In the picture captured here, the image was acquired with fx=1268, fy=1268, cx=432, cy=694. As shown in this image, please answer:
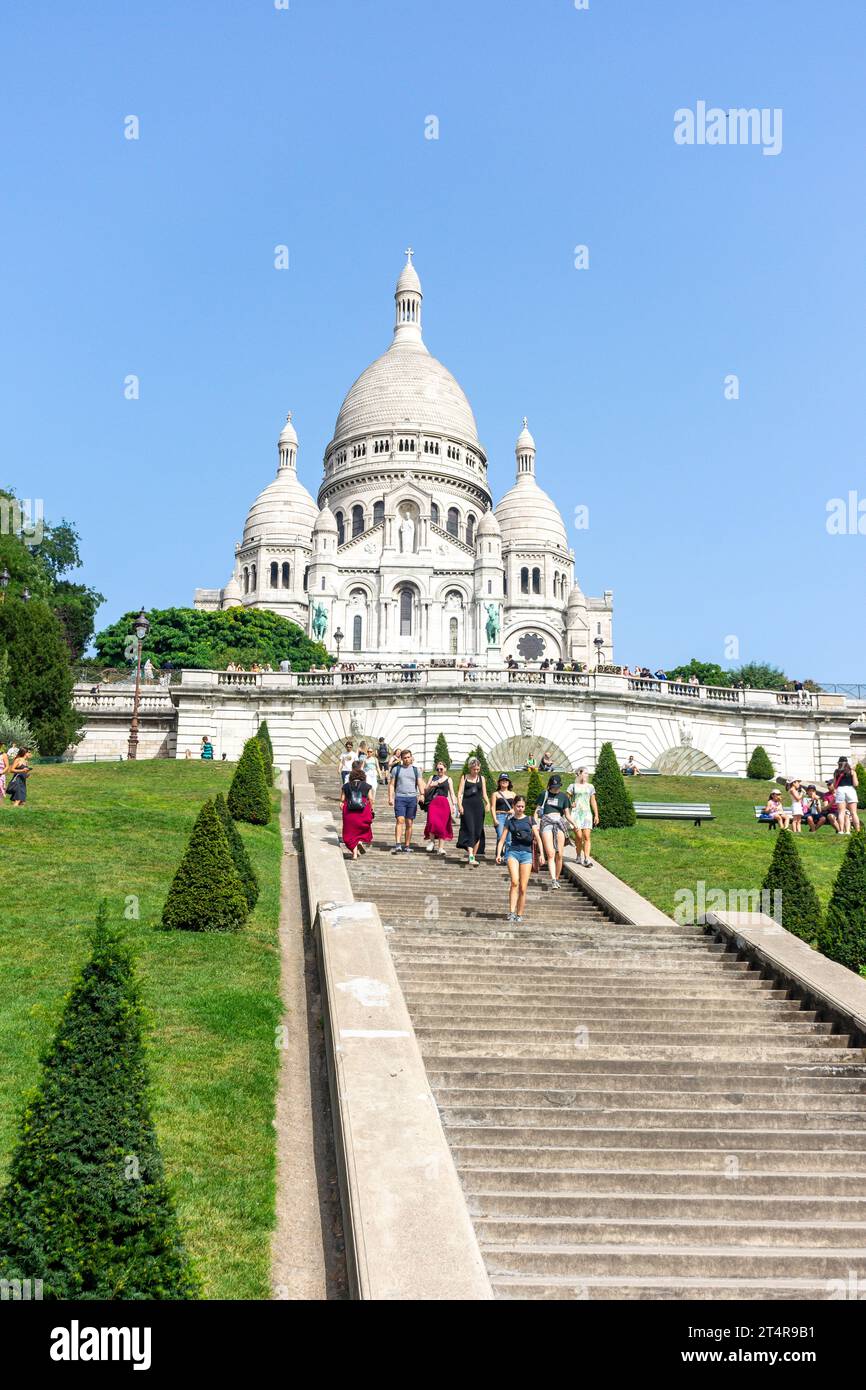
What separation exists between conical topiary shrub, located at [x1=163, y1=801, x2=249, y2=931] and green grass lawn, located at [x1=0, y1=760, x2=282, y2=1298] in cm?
23

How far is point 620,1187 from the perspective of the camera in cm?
802

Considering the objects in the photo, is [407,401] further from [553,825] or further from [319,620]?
[553,825]

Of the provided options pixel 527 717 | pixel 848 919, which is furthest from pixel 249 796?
pixel 527 717

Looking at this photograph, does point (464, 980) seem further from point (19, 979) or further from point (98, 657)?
point (98, 657)

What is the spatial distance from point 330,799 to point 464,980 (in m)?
14.9

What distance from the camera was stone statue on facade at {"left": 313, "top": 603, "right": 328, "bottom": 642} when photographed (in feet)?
306

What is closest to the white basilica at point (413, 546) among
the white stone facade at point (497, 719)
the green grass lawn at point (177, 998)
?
the white stone facade at point (497, 719)

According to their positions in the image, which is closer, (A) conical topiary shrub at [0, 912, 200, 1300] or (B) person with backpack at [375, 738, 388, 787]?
(A) conical topiary shrub at [0, 912, 200, 1300]

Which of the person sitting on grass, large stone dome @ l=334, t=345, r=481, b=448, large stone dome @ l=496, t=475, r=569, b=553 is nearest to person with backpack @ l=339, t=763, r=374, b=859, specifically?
the person sitting on grass

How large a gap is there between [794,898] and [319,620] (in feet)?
266

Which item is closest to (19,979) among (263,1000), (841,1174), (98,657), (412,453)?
(263,1000)

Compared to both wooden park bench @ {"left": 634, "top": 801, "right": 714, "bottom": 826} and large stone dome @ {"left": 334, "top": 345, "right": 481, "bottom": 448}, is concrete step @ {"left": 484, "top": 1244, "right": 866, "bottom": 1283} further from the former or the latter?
large stone dome @ {"left": 334, "top": 345, "right": 481, "bottom": 448}

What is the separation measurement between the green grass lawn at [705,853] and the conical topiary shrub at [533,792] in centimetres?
124

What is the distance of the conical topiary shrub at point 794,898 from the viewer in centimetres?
1386
